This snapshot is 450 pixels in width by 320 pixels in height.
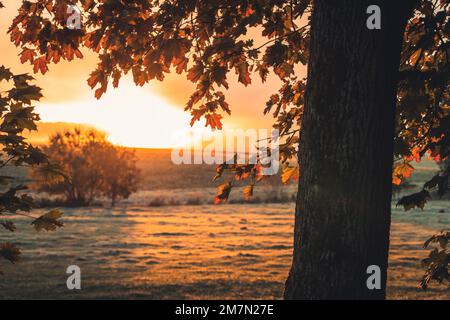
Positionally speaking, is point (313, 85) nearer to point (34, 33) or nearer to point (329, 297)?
point (329, 297)

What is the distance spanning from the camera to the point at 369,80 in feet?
13.1

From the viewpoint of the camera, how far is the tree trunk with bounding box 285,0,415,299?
13.0ft

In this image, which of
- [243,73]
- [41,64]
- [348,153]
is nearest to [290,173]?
[243,73]

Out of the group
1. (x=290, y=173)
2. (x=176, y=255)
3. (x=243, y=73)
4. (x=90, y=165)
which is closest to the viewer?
(x=290, y=173)

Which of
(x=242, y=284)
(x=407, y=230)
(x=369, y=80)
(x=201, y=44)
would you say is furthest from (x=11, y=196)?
(x=407, y=230)

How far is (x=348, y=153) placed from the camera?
397 centimetres

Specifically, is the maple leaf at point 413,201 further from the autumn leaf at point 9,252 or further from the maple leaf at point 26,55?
the maple leaf at point 26,55

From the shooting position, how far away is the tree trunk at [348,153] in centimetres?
396

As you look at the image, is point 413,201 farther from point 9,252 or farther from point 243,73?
point 9,252

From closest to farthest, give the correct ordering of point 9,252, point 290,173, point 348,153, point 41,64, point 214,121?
point 348,153
point 9,252
point 41,64
point 290,173
point 214,121

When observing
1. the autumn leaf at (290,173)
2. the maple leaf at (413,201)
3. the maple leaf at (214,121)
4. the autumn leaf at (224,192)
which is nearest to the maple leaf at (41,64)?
the maple leaf at (214,121)

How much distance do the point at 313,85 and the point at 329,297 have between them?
161 cm

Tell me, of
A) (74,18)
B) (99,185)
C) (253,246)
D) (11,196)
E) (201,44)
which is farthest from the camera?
(99,185)
